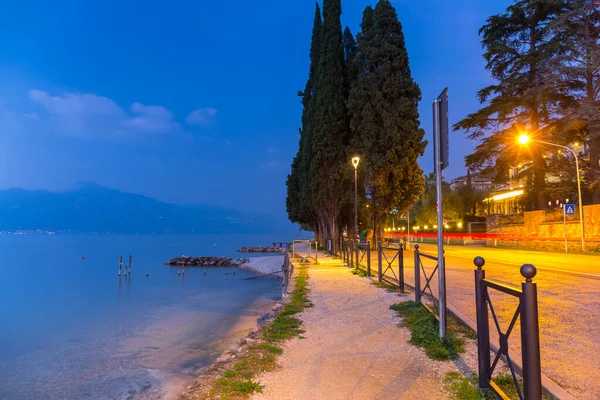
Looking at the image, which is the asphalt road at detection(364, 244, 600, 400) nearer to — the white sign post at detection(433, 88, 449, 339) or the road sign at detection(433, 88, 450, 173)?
the white sign post at detection(433, 88, 449, 339)

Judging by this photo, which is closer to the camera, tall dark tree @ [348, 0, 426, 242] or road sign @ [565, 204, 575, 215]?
road sign @ [565, 204, 575, 215]

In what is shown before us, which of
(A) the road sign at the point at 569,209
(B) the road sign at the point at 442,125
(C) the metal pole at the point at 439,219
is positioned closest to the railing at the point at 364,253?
(C) the metal pole at the point at 439,219

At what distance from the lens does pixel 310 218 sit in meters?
44.6

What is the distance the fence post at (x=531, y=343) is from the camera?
2641 mm

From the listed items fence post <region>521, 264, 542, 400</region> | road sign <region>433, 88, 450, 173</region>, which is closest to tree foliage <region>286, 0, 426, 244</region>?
road sign <region>433, 88, 450, 173</region>

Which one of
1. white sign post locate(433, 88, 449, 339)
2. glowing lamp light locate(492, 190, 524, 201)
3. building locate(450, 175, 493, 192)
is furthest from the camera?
building locate(450, 175, 493, 192)

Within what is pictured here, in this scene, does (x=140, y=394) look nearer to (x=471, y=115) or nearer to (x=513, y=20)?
(x=471, y=115)

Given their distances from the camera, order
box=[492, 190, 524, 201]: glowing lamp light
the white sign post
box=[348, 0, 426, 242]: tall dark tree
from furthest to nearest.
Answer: box=[492, 190, 524, 201]: glowing lamp light
box=[348, 0, 426, 242]: tall dark tree
the white sign post

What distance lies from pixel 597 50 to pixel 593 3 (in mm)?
4171

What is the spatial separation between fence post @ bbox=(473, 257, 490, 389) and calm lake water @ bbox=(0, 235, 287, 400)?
6.43 metres

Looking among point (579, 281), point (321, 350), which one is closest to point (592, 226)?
point (579, 281)

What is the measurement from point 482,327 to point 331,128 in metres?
26.2

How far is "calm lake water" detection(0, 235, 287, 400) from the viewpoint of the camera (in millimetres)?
9469

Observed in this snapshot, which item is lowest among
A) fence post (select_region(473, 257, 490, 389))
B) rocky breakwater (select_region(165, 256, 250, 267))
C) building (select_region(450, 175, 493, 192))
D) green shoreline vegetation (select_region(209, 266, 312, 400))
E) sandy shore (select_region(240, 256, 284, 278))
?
rocky breakwater (select_region(165, 256, 250, 267))
